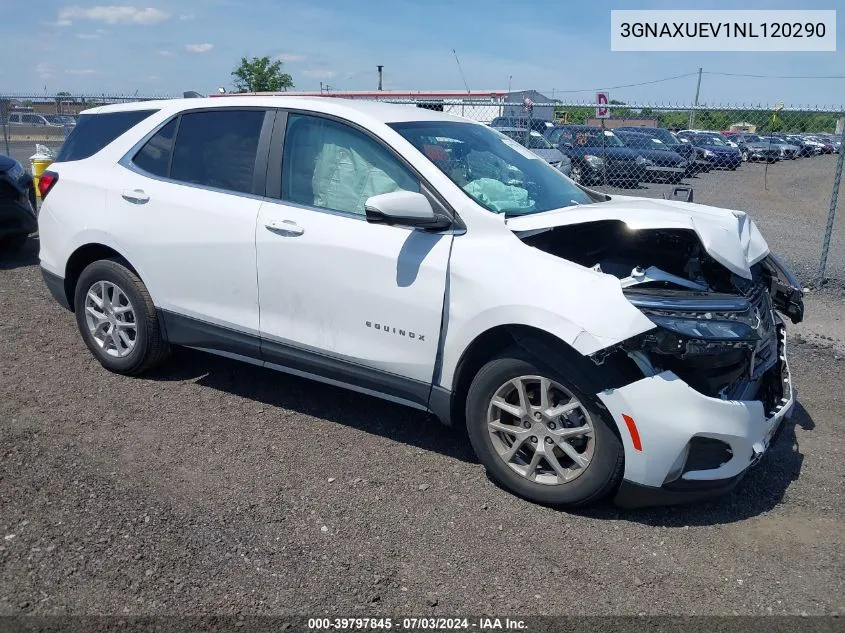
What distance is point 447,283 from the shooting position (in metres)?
3.75

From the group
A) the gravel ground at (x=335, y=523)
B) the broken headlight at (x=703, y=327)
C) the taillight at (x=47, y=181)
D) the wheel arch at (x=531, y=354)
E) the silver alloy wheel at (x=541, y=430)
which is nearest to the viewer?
the gravel ground at (x=335, y=523)

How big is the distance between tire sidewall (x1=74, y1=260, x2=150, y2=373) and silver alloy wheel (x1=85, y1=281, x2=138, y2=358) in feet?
0.09

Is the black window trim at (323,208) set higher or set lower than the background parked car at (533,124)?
lower

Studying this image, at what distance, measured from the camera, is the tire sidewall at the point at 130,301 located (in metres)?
4.90

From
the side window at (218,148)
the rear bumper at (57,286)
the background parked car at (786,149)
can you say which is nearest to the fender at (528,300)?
the side window at (218,148)

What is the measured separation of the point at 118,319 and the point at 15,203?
169 inches

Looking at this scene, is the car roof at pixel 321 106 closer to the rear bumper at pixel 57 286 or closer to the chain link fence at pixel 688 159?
the rear bumper at pixel 57 286

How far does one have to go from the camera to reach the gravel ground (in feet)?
9.82

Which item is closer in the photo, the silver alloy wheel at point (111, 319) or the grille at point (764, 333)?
the grille at point (764, 333)

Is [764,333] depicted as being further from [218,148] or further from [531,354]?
[218,148]

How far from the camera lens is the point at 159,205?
471 cm

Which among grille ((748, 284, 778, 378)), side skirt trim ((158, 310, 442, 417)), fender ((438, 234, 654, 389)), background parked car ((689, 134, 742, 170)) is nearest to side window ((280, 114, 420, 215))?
fender ((438, 234, 654, 389))

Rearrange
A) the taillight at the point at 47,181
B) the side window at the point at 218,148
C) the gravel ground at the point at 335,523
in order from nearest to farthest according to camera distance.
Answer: the gravel ground at the point at 335,523 → the side window at the point at 218,148 → the taillight at the point at 47,181

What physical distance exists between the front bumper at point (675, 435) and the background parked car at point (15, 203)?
742 centimetres
